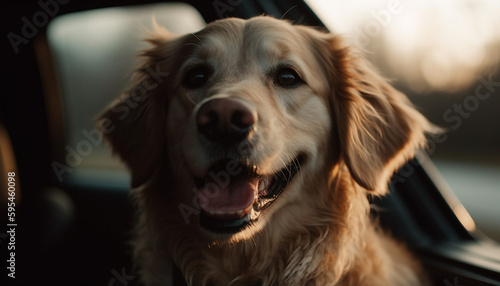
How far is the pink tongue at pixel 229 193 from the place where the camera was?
67.4 inches

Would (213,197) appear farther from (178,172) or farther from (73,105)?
(73,105)

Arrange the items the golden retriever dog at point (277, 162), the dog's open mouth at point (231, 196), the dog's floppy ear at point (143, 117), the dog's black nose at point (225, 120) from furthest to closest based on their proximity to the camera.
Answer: the dog's floppy ear at point (143, 117) < the golden retriever dog at point (277, 162) < the dog's open mouth at point (231, 196) < the dog's black nose at point (225, 120)

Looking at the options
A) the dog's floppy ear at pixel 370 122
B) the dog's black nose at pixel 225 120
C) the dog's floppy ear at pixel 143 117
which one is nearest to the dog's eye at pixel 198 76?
the dog's floppy ear at pixel 143 117

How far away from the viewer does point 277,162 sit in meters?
1.78

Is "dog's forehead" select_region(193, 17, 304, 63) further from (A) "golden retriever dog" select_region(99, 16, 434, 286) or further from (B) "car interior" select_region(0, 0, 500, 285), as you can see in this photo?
(B) "car interior" select_region(0, 0, 500, 285)

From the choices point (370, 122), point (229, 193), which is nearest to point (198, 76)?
point (229, 193)

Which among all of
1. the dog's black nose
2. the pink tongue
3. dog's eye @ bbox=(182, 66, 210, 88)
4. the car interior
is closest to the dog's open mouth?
the pink tongue

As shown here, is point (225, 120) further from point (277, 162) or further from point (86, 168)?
point (86, 168)

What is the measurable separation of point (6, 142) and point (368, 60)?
84.3 inches

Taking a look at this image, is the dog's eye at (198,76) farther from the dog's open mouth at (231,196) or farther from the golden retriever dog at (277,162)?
the dog's open mouth at (231,196)

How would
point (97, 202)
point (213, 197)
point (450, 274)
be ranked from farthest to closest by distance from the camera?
point (97, 202) → point (450, 274) → point (213, 197)

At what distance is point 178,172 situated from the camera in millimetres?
2076

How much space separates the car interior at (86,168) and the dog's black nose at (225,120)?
0.85 m

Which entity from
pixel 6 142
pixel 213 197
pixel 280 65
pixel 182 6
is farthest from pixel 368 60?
pixel 6 142
